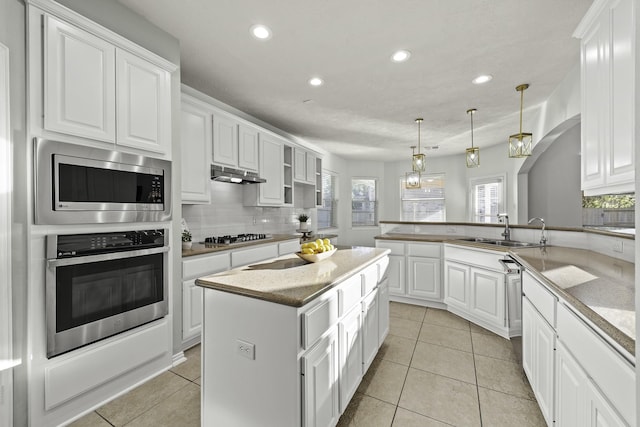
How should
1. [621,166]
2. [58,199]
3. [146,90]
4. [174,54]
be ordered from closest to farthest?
[621,166] → [58,199] → [146,90] → [174,54]

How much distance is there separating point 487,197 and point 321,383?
6.22 metres

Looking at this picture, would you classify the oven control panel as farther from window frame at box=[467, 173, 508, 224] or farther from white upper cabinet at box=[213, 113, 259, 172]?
window frame at box=[467, 173, 508, 224]

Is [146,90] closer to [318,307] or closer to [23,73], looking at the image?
[23,73]

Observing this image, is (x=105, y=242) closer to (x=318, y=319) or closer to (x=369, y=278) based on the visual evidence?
(x=318, y=319)

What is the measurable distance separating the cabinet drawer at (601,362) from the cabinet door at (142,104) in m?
2.73

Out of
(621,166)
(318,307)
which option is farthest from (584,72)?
(318,307)

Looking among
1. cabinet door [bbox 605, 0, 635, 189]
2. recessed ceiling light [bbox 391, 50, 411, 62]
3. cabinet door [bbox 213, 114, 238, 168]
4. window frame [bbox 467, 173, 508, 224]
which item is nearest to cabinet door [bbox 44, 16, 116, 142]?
cabinet door [bbox 213, 114, 238, 168]

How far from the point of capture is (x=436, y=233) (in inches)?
164

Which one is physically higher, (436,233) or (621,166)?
(621,166)

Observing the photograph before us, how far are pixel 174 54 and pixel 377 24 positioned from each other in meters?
1.70

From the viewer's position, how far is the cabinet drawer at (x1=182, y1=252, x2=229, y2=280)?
2492mm

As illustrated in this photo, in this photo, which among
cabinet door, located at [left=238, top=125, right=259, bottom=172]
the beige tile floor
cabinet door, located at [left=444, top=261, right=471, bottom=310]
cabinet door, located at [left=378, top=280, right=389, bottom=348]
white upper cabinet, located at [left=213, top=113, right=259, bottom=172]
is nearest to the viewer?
the beige tile floor

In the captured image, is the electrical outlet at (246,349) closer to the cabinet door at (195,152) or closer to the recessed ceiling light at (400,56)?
the cabinet door at (195,152)

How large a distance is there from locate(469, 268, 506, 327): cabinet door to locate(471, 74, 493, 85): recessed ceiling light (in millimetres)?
2085
